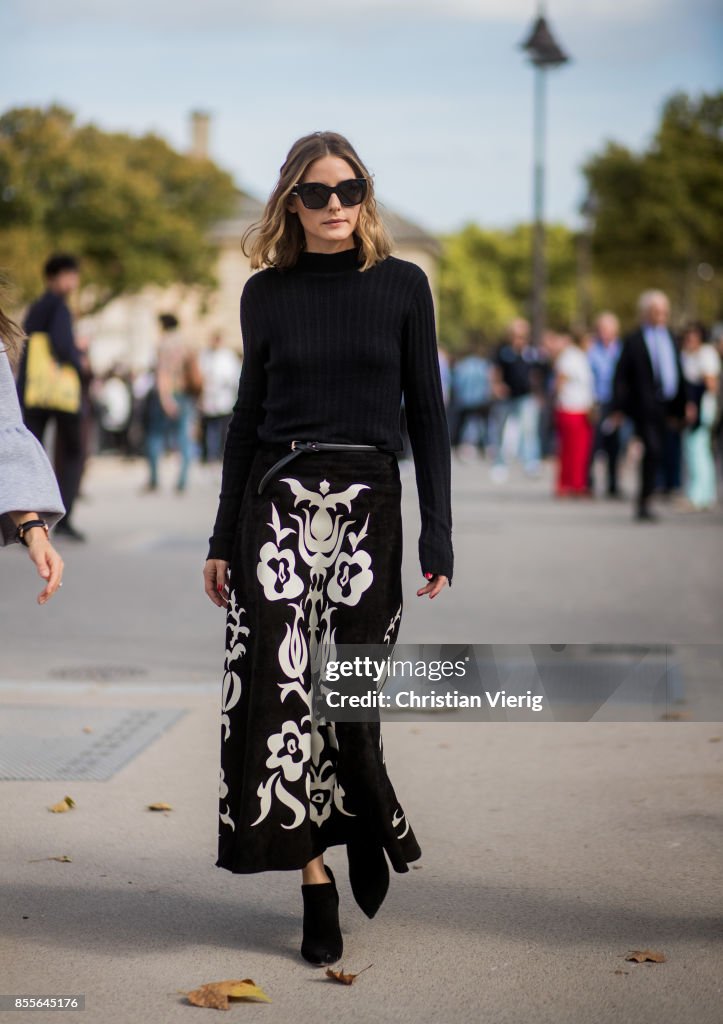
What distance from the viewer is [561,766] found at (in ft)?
19.3

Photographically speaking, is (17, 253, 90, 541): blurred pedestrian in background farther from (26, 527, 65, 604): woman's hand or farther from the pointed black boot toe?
(26, 527, 65, 604): woman's hand

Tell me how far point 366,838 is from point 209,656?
429cm

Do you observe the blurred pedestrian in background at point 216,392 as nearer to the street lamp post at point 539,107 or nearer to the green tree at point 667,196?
the street lamp post at point 539,107

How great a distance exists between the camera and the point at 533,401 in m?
22.8

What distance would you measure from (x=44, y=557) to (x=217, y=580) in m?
0.58

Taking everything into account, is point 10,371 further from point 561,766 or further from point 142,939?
point 561,766

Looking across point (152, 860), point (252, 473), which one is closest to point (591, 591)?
point (152, 860)

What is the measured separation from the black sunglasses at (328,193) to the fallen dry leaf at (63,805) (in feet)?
7.24

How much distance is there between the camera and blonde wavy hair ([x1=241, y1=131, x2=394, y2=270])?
3.84 metres

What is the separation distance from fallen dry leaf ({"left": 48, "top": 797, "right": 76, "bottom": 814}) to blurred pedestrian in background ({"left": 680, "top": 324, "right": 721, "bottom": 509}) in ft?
35.3

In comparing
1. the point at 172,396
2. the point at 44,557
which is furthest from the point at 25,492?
the point at 172,396

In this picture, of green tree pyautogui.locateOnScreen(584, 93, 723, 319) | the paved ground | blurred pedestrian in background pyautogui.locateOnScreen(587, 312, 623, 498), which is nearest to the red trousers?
blurred pedestrian in background pyautogui.locateOnScreen(587, 312, 623, 498)

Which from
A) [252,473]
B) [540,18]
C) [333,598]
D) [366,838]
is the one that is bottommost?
[366,838]

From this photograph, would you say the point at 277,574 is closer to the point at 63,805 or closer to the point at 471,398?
the point at 63,805
